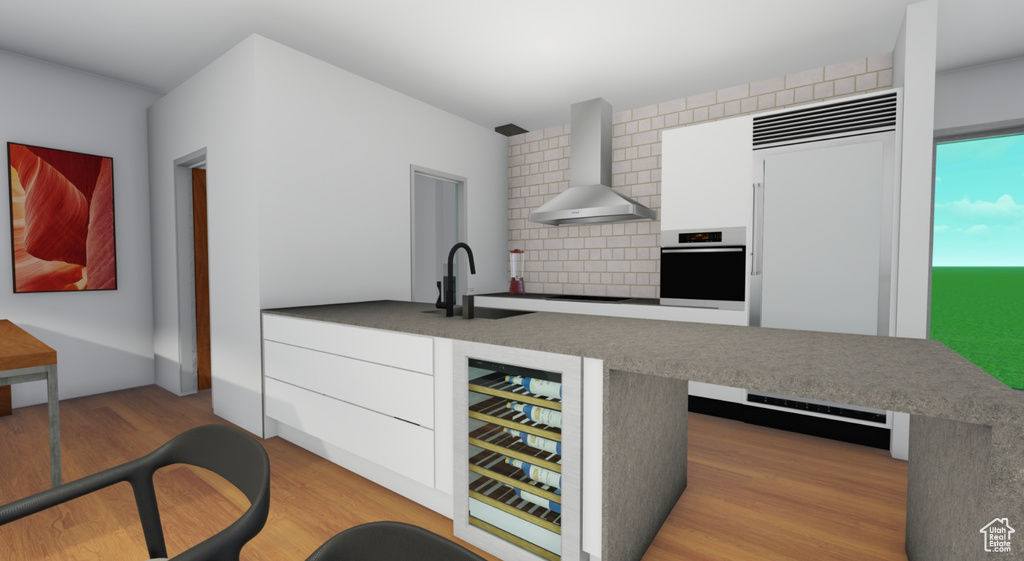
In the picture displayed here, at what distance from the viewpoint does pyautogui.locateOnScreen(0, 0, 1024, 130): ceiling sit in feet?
8.63

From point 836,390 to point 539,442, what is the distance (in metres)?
0.97

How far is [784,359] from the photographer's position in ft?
4.05

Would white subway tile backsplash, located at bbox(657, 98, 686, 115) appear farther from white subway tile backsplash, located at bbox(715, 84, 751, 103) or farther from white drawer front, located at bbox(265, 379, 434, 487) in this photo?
white drawer front, located at bbox(265, 379, 434, 487)

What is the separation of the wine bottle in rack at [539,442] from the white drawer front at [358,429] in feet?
1.61

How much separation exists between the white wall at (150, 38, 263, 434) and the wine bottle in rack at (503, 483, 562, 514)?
218cm

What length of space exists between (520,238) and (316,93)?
274 cm

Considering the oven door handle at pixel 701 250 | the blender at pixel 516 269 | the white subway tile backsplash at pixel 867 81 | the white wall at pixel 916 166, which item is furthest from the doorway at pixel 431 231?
the white wall at pixel 916 166

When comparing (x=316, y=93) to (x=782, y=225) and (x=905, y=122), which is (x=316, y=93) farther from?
(x=905, y=122)

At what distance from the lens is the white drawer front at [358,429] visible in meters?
2.00

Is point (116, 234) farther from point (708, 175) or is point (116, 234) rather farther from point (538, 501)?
point (708, 175)

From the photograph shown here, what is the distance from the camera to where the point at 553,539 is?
1578mm

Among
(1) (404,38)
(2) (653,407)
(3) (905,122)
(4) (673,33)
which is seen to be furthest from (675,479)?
(1) (404,38)

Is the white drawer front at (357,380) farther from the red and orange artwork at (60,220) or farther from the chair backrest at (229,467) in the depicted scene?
the red and orange artwork at (60,220)

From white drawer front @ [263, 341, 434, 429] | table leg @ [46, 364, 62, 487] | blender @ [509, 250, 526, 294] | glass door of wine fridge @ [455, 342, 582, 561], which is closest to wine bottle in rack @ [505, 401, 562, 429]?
glass door of wine fridge @ [455, 342, 582, 561]
